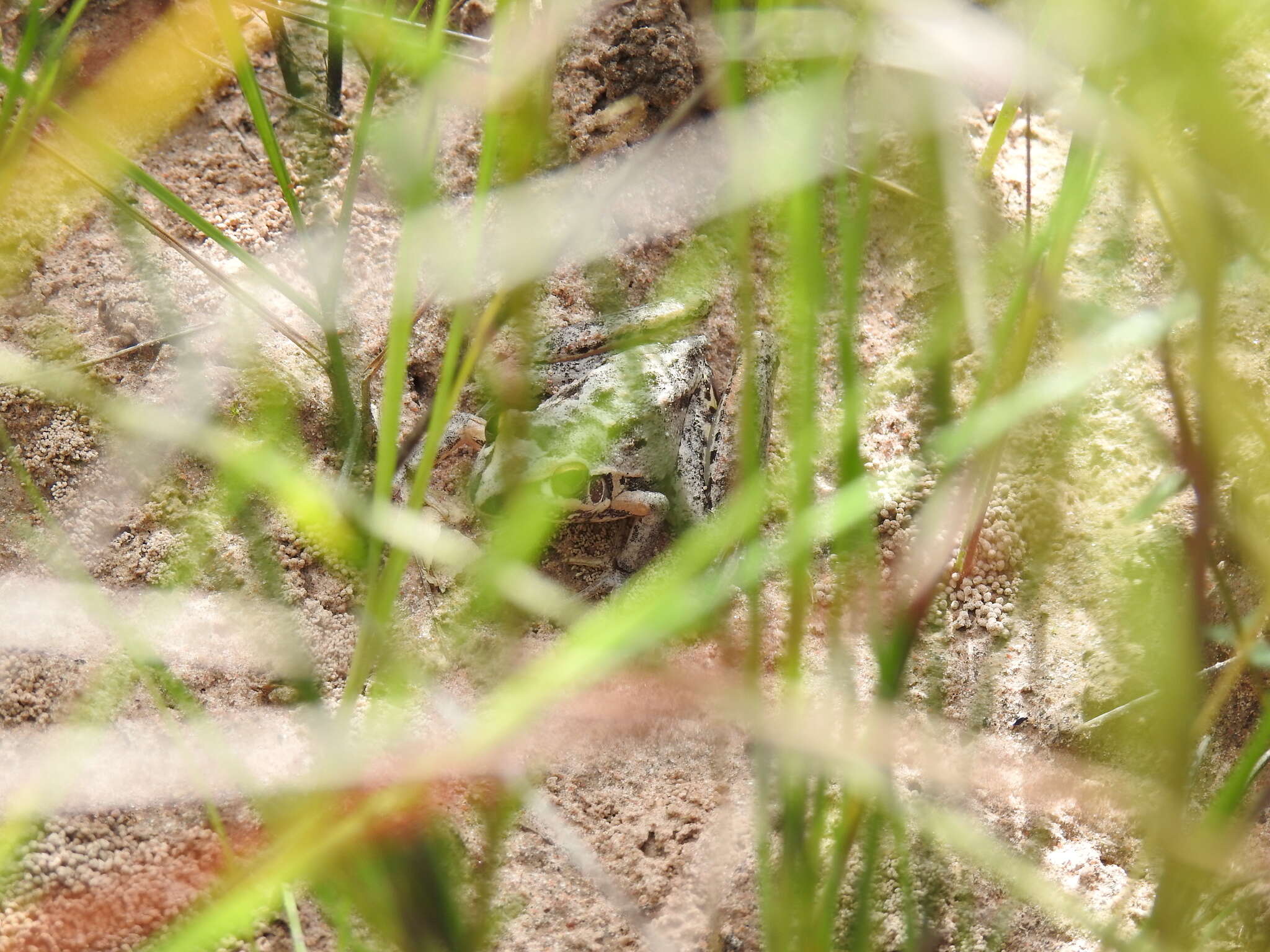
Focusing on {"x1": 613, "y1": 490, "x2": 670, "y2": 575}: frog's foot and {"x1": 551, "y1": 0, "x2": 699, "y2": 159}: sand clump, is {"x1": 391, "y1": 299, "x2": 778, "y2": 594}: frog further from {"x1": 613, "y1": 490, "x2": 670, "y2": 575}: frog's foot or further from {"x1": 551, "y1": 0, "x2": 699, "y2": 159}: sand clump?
{"x1": 551, "y1": 0, "x2": 699, "y2": 159}: sand clump

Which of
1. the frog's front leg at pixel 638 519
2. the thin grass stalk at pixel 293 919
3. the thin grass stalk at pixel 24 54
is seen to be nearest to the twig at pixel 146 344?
the thin grass stalk at pixel 24 54

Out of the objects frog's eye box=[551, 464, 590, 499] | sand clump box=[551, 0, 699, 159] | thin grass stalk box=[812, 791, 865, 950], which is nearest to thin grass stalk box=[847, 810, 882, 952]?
thin grass stalk box=[812, 791, 865, 950]

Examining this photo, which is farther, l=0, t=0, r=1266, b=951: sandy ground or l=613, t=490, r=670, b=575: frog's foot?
l=613, t=490, r=670, b=575: frog's foot

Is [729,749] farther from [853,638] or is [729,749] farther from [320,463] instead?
[320,463]

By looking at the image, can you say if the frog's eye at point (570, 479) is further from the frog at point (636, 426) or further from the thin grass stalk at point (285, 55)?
the thin grass stalk at point (285, 55)

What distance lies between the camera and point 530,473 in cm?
167

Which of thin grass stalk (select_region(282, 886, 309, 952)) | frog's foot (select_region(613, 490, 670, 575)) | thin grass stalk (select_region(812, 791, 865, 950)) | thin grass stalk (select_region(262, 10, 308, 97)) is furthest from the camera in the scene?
frog's foot (select_region(613, 490, 670, 575))

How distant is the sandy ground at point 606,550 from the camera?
1286 millimetres

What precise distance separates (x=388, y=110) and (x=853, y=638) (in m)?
1.58

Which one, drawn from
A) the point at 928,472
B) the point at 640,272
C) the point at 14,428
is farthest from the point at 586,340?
the point at 14,428

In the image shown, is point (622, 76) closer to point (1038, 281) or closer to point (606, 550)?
point (606, 550)

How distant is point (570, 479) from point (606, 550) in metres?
0.23

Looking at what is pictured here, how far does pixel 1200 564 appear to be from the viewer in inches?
42.8

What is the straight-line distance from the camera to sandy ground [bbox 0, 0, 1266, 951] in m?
1.29
